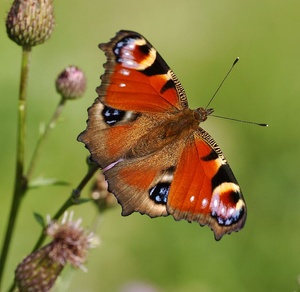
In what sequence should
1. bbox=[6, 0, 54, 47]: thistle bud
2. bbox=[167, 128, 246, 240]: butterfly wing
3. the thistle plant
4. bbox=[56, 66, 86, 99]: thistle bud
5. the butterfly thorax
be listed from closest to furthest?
bbox=[167, 128, 246, 240]: butterfly wing < the thistle plant < the butterfly thorax < bbox=[6, 0, 54, 47]: thistle bud < bbox=[56, 66, 86, 99]: thistle bud

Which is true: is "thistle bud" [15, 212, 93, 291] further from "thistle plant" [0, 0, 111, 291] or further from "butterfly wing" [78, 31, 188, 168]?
"butterfly wing" [78, 31, 188, 168]

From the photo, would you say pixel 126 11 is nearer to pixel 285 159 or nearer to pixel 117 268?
pixel 285 159

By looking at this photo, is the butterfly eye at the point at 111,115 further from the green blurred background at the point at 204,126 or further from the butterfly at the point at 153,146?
the green blurred background at the point at 204,126

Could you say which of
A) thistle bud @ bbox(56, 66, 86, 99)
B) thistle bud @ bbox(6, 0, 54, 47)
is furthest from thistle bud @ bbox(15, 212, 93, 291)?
thistle bud @ bbox(6, 0, 54, 47)

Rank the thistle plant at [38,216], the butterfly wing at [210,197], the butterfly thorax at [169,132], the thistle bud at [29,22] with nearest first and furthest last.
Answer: the butterfly wing at [210,197] → the thistle plant at [38,216] → the butterfly thorax at [169,132] → the thistle bud at [29,22]

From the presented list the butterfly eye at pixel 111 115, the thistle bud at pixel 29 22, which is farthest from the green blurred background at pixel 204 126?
the thistle bud at pixel 29 22

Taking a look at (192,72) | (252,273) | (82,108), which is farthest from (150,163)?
(192,72)
